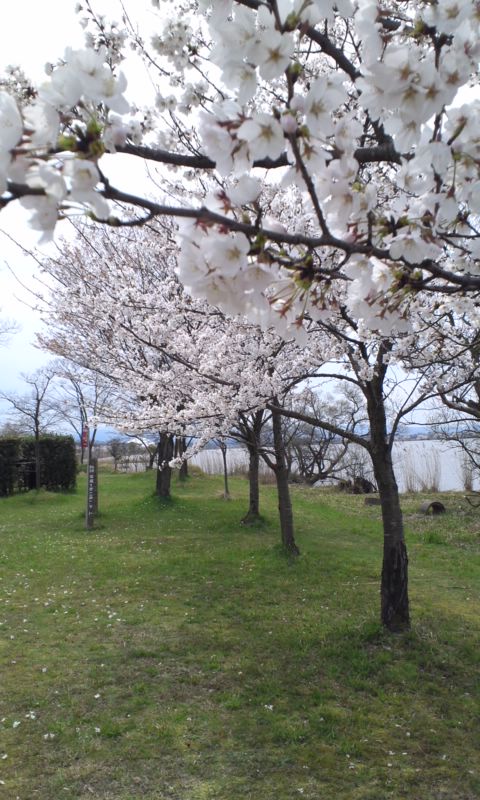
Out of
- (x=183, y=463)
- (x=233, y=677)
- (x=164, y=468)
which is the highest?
(x=183, y=463)

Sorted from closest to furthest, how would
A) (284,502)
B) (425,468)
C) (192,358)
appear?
(192,358), (284,502), (425,468)

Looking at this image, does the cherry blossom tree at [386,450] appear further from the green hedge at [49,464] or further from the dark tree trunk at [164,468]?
the green hedge at [49,464]

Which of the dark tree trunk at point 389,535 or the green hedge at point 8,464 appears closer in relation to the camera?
the dark tree trunk at point 389,535

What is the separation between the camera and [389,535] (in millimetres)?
5086

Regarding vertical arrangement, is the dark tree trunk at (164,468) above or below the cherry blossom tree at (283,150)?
below

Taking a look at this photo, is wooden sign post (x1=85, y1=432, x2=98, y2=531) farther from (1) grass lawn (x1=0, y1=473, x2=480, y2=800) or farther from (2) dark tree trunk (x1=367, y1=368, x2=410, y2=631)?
(2) dark tree trunk (x1=367, y1=368, x2=410, y2=631)

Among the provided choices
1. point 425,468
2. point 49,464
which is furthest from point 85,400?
point 425,468

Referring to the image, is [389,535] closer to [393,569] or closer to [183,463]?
[393,569]

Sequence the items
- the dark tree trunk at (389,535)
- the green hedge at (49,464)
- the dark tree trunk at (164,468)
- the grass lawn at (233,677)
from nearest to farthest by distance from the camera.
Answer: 1. the grass lawn at (233,677)
2. the dark tree trunk at (389,535)
3. the dark tree trunk at (164,468)
4. the green hedge at (49,464)

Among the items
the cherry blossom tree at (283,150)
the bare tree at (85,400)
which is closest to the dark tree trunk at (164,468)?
the bare tree at (85,400)

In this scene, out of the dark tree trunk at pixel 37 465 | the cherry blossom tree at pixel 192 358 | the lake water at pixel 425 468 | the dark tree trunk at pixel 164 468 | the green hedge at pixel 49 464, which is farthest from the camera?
the lake water at pixel 425 468

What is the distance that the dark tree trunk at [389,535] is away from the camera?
16.5 feet

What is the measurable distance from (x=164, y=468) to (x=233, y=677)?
31.5ft

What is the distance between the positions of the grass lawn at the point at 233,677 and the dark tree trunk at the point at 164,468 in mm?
5138
